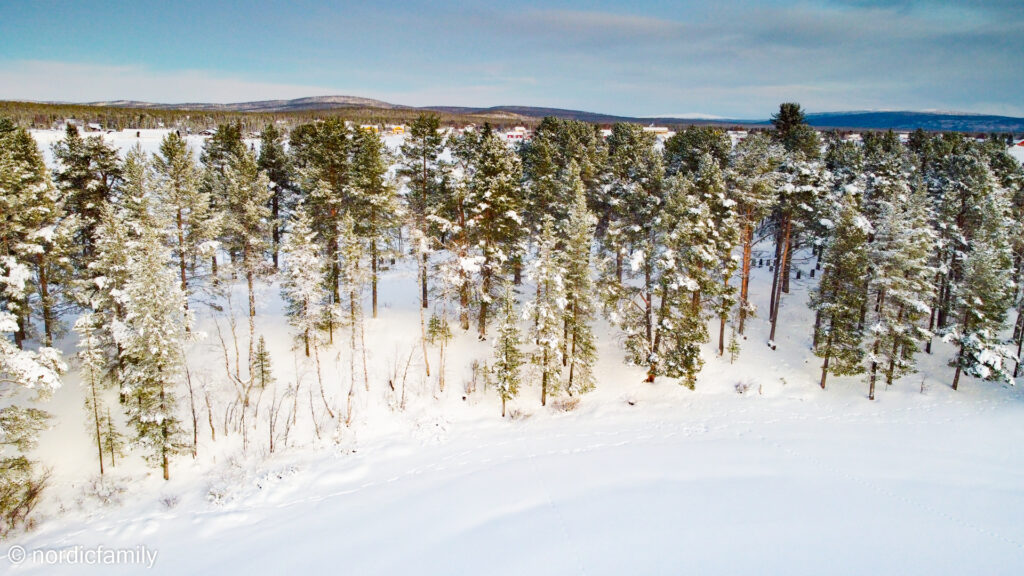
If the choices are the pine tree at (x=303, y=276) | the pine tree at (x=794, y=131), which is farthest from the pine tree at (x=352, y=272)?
the pine tree at (x=794, y=131)

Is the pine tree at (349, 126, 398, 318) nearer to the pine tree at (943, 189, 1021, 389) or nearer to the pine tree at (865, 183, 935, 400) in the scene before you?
the pine tree at (865, 183, 935, 400)

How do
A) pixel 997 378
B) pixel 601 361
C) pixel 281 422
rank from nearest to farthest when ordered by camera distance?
pixel 281 422, pixel 997 378, pixel 601 361

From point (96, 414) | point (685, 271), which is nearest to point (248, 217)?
point (96, 414)

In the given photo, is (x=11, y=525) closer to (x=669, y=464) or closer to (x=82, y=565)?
(x=82, y=565)

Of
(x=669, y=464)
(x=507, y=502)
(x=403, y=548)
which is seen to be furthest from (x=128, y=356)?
(x=669, y=464)

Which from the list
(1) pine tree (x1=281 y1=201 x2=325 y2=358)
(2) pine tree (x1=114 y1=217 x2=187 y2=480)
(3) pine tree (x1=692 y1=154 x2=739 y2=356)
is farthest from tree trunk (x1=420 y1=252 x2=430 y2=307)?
(3) pine tree (x1=692 y1=154 x2=739 y2=356)

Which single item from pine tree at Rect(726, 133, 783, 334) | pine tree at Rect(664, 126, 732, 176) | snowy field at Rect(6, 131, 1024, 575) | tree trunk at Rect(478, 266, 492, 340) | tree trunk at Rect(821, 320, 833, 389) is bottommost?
snowy field at Rect(6, 131, 1024, 575)
